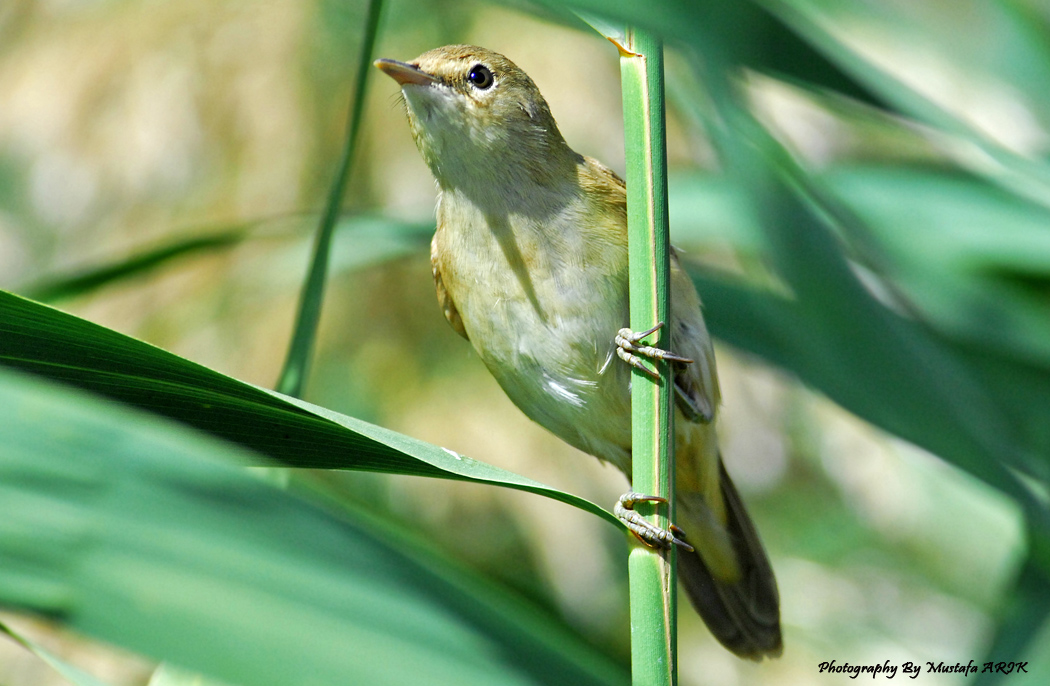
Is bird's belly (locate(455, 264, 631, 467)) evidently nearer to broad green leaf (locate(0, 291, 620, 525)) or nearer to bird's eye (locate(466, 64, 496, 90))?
bird's eye (locate(466, 64, 496, 90))

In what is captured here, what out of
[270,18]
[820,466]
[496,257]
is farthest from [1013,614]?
[270,18]

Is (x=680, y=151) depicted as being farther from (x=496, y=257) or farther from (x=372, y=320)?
(x=496, y=257)

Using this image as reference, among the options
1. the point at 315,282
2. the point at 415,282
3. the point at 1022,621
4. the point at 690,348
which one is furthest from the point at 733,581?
the point at 415,282

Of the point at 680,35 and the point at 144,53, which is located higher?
the point at 144,53

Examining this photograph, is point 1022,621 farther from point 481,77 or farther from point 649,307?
point 481,77

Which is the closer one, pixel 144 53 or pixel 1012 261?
pixel 1012 261

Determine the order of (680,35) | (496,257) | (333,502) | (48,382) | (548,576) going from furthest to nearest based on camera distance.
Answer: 1. (548,576)
2. (496,257)
3. (333,502)
4. (48,382)
5. (680,35)
